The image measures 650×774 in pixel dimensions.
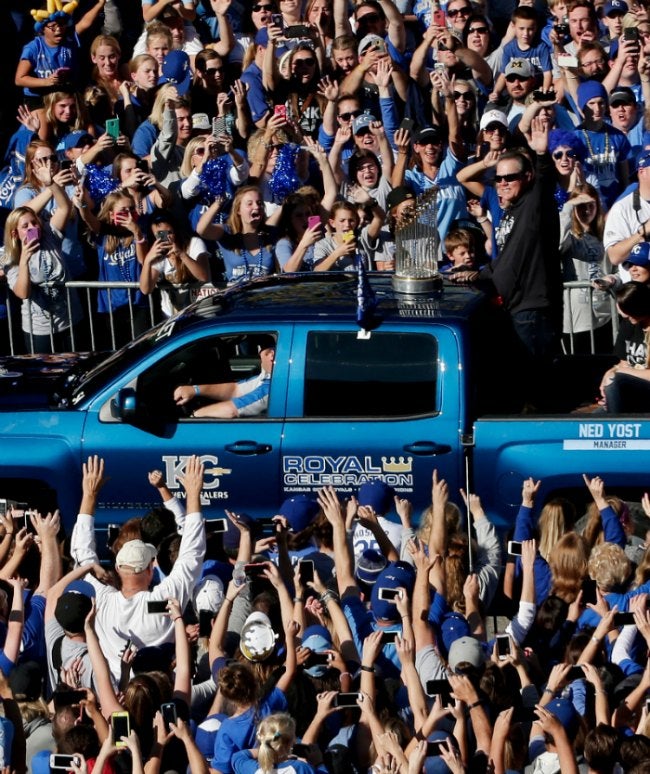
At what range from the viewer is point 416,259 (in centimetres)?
1038

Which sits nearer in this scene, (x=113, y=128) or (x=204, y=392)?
(x=204, y=392)

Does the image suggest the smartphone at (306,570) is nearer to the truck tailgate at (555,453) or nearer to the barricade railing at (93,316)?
the truck tailgate at (555,453)

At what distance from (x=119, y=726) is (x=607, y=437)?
396 cm

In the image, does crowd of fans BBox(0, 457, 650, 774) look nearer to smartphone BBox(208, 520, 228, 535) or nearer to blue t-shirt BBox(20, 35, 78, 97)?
smartphone BBox(208, 520, 228, 535)

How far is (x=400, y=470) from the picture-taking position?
971 centimetres

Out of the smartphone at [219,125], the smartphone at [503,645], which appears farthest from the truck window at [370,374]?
the smartphone at [219,125]

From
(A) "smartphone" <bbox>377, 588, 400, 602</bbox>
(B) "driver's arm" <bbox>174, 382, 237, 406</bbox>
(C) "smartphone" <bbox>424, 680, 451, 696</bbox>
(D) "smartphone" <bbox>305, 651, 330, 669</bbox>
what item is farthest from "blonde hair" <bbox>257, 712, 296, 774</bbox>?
(B) "driver's arm" <bbox>174, 382, 237, 406</bbox>

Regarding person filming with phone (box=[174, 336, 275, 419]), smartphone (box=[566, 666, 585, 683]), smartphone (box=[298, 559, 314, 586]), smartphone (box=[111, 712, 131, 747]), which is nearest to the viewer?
smartphone (box=[111, 712, 131, 747])

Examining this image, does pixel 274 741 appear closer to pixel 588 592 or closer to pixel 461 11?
pixel 588 592

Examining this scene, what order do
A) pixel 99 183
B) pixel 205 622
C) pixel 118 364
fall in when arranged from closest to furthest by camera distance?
pixel 205 622 → pixel 118 364 → pixel 99 183

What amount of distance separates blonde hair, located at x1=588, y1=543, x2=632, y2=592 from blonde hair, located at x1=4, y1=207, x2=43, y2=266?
5.76 m

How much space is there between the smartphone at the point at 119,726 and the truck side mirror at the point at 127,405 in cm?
332

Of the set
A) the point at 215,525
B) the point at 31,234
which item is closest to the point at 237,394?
the point at 215,525

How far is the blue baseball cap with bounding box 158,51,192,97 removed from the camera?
1487 cm
